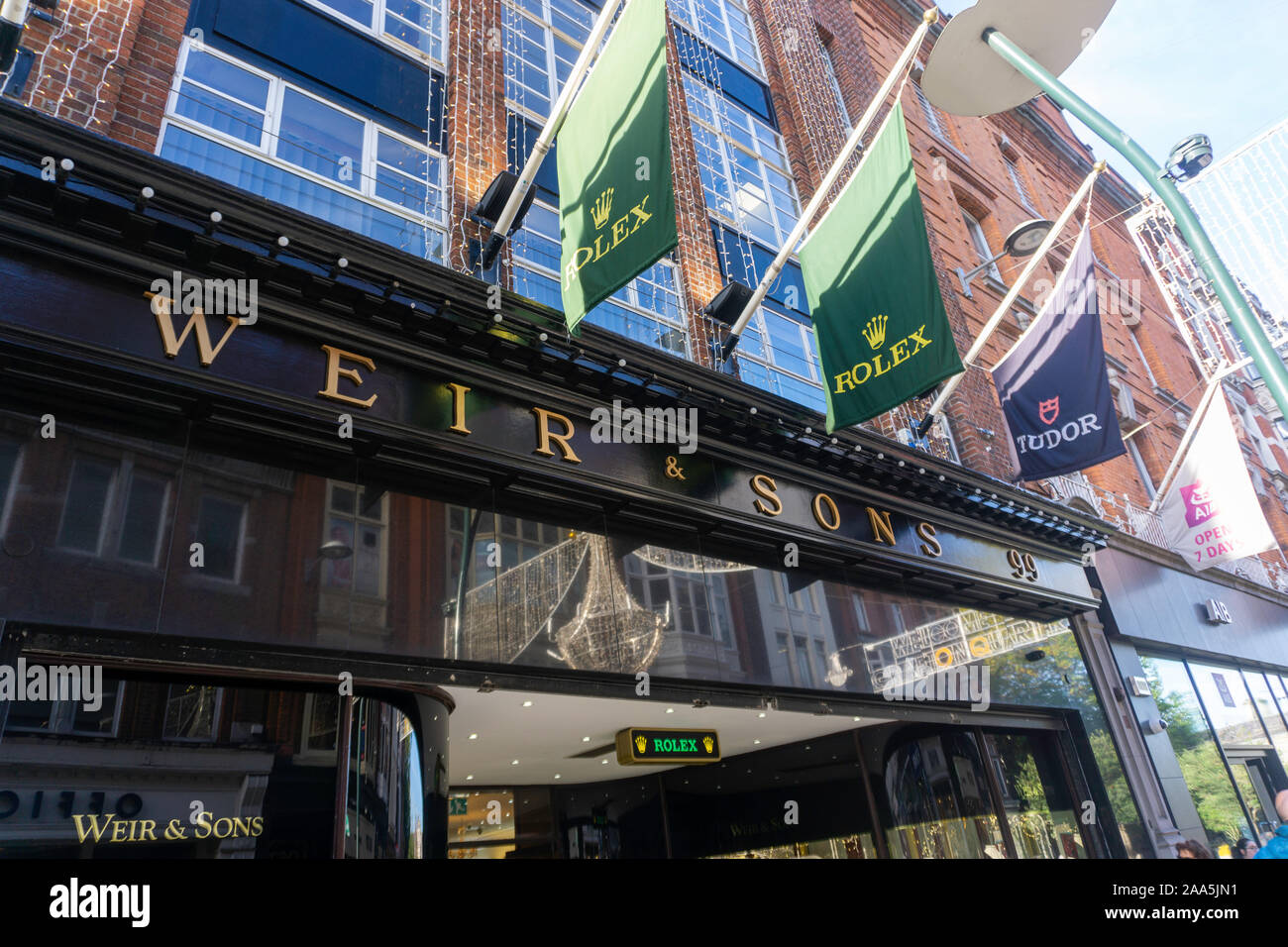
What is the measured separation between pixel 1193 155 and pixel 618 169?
11.6m

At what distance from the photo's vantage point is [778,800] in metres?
10.6

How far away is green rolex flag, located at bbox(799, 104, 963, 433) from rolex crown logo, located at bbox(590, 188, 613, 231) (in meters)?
3.53

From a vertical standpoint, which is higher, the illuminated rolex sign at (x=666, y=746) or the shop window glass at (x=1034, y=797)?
the illuminated rolex sign at (x=666, y=746)

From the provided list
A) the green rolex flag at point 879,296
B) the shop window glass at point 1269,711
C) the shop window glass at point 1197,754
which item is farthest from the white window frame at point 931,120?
the shop window glass at point 1269,711

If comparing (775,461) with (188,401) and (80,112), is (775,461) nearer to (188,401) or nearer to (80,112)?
(188,401)

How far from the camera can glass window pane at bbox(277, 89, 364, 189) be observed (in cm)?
832

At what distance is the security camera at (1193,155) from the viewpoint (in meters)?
13.1

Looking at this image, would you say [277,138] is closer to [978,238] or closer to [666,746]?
[666,746]

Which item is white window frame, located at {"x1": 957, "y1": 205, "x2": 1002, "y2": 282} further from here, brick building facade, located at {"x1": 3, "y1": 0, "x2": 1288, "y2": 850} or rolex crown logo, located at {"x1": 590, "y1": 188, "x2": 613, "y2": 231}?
rolex crown logo, located at {"x1": 590, "y1": 188, "x2": 613, "y2": 231}

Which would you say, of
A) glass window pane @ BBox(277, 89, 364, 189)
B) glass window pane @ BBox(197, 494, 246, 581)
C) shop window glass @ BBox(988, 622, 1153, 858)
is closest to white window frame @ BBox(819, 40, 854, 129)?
shop window glass @ BBox(988, 622, 1153, 858)

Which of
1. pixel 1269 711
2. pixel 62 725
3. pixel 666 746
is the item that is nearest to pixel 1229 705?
pixel 1269 711

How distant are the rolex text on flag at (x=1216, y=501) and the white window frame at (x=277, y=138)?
1332 centimetres

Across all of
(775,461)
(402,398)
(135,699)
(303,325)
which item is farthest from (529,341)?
(135,699)

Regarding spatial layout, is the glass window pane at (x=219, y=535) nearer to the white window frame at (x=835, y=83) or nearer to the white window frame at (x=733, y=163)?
the white window frame at (x=733, y=163)
